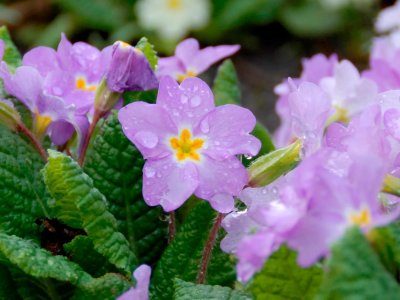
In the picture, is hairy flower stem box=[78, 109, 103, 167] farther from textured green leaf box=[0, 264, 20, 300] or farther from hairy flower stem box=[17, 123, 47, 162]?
textured green leaf box=[0, 264, 20, 300]

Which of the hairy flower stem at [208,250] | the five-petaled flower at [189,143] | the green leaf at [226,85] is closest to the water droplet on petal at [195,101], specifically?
the five-petaled flower at [189,143]

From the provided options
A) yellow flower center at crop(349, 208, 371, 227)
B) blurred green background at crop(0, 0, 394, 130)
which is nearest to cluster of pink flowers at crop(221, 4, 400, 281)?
yellow flower center at crop(349, 208, 371, 227)

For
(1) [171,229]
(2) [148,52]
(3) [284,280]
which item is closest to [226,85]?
(2) [148,52]

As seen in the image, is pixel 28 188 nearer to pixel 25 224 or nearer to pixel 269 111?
pixel 25 224

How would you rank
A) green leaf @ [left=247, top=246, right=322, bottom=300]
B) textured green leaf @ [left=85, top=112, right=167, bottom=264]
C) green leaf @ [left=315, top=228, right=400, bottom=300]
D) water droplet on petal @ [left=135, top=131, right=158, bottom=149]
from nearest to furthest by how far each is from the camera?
green leaf @ [left=315, top=228, right=400, bottom=300] → green leaf @ [left=247, top=246, right=322, bottom=300] → water droplet on petal @ [left=135, top=131, right=158, bottom=149] → textured green leaf @ [left=85, top=112, right=167, bottom=264]

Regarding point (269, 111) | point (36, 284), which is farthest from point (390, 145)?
point (269, 111)

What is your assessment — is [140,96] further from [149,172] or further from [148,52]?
[149,172]

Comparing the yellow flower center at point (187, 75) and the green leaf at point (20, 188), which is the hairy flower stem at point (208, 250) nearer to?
the green leaf at point (20, 188)
